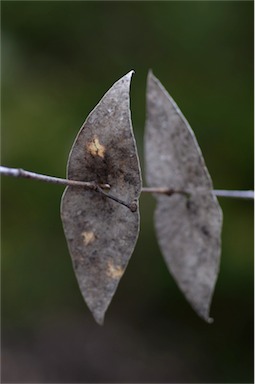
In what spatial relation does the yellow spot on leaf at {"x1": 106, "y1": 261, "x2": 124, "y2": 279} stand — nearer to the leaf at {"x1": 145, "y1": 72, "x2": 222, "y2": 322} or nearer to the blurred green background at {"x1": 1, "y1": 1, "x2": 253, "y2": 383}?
the leaf at {"x1": 145, "y1": 72, "x2": 222, "y2": 322}

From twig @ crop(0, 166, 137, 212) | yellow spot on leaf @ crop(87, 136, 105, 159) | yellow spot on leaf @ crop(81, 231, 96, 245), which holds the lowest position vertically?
yellow spot on leaf @ crop(81, 231, 96, 245)

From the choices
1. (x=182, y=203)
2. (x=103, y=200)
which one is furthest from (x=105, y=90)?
(x=103, y=200)

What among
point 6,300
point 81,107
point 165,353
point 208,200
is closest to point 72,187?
point 208,200

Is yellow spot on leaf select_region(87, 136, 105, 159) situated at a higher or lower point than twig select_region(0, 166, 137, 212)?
higher

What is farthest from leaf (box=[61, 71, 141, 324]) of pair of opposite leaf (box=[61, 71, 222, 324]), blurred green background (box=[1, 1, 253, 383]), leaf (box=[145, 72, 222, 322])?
blurred green background (box=[1, 1, 253, 383])

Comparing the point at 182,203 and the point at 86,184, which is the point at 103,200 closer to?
the point at 86,184

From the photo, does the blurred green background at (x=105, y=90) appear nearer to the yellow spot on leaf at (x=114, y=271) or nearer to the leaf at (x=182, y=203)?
the leaf at (x=182, y=203)

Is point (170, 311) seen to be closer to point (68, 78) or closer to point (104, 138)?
point (68, 78)
